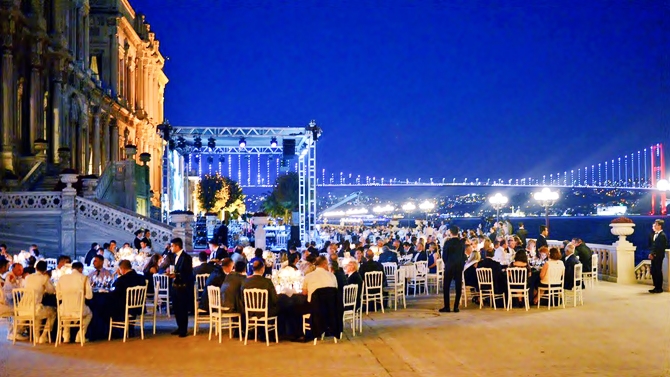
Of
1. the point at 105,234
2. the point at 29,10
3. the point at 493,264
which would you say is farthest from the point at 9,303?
the point at 29,10

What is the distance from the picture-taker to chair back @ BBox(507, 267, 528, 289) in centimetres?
1566

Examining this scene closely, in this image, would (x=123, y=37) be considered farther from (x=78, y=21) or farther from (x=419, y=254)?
(x=419, y=254)

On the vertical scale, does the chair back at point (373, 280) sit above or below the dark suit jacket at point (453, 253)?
below

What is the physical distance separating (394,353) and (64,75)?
88.2ft

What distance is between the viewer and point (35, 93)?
31.6m

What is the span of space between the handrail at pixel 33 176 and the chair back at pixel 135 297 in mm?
17856

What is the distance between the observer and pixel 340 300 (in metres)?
12.5

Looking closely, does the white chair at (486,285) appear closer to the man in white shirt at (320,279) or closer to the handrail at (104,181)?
the man in white shirt at (320,279)

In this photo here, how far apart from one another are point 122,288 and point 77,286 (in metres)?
0.75

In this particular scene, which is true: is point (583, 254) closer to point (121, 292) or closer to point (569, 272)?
point (569, 272)

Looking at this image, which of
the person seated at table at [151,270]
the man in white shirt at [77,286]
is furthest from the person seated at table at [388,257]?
the man in white shirt at [77,286]

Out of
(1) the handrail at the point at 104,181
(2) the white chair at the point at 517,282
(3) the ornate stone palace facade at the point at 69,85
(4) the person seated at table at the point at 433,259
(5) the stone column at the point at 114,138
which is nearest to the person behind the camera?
(2) the white chair at the point at 517,282

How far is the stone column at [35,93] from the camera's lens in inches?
1234

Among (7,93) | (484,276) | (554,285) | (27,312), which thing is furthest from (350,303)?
(7,93)
